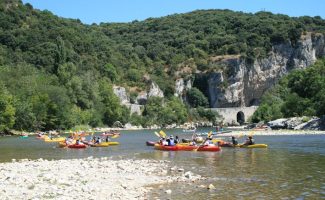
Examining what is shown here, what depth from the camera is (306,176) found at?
2239cm

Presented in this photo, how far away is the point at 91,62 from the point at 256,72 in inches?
2522

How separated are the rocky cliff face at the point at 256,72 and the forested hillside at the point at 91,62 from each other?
3481 millimetres

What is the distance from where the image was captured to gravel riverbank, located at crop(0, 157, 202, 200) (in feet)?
53.6

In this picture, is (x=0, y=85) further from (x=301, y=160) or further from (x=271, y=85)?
(x=271, y=85)

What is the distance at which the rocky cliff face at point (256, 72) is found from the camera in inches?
6629

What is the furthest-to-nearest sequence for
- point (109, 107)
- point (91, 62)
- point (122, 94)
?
point (91, 62)
point (122, 94)
point (109, 107)

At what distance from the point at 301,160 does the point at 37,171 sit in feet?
53.0

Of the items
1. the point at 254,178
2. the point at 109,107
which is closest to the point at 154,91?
the point at 109,107

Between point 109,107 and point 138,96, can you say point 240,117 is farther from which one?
point 109,107

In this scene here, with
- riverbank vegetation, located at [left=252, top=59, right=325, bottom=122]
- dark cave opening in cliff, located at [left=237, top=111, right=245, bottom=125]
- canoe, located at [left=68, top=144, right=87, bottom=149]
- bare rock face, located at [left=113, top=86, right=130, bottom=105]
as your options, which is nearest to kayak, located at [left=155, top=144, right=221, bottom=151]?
canoe, located at [left=68, top=144, right=87, bottom=149]

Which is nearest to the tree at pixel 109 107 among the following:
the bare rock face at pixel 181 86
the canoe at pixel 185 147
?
the bare rock face at pixel 181 86

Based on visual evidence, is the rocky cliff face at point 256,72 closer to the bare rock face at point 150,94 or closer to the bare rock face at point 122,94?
the bare rock face at point 150,94

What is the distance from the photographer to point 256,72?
171 metres

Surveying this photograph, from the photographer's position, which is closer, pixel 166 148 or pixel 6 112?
pixel 166 148
